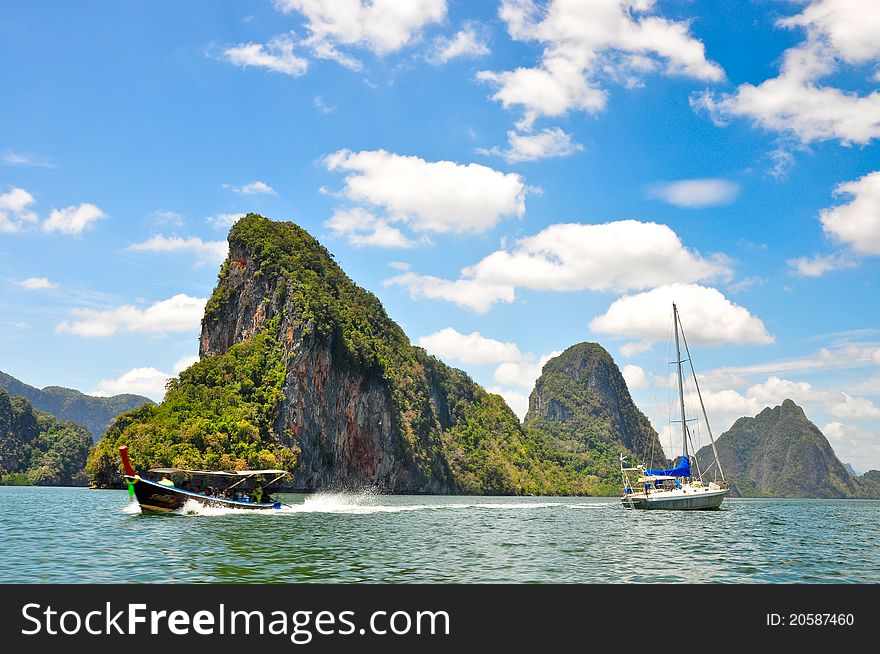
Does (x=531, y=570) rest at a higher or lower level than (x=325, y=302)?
lower

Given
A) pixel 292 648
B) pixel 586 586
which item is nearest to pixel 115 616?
pixel 292 648

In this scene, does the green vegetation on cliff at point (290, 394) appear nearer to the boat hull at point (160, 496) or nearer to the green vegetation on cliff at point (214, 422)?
the green vegetation on cliff at point (214, 422)

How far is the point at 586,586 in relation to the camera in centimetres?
1830

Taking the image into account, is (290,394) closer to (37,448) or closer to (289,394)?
(289,394)

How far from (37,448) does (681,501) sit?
162990mm

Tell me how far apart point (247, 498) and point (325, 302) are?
7814cm

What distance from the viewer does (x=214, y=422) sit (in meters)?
99.2

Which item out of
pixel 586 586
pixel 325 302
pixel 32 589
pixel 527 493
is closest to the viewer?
pixel 32 589

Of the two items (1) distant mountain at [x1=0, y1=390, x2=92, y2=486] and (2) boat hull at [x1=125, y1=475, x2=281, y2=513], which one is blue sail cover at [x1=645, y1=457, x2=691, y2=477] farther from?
(1) distant mountain at [x1=0, y1=390, x2=92, y2=486]

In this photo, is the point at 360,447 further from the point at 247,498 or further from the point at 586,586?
the point at 586,586

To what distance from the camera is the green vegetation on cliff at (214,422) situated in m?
92.4

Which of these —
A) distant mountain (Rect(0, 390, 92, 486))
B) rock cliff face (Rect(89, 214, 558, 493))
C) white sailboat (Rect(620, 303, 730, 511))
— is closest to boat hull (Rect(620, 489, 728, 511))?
white sailboat (Rect(620, 303, 730, 511))

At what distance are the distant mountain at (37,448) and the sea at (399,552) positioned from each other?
132 metres

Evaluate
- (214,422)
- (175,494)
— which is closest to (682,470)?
(175,494)
